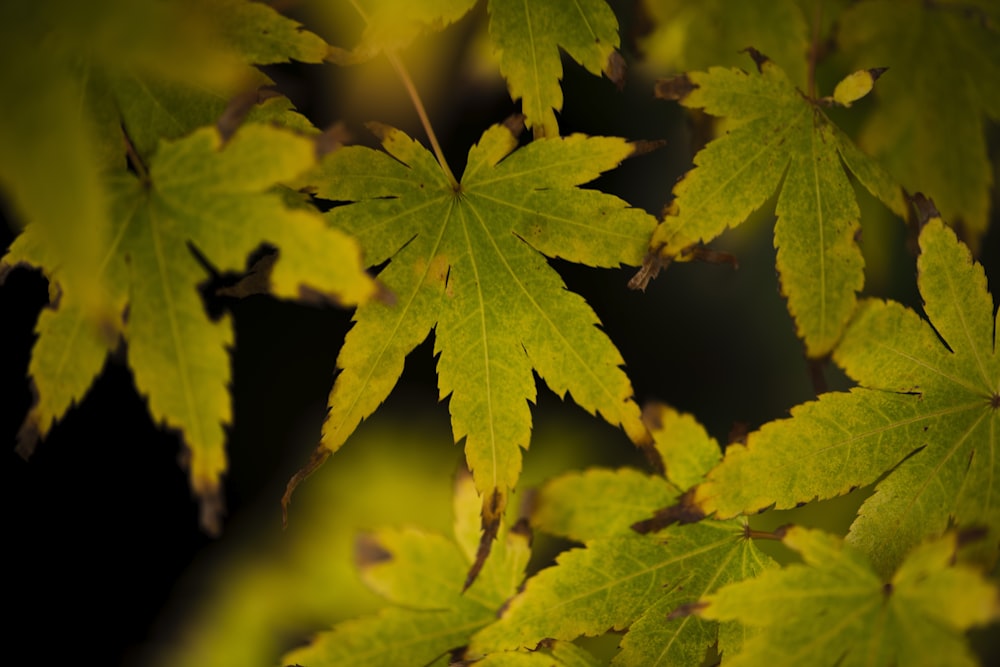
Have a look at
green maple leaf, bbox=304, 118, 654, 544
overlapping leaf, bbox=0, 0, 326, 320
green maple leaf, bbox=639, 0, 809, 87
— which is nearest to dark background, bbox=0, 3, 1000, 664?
green maple leaf, bbox=639, 0, 809, 87

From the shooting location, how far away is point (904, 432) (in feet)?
2.58

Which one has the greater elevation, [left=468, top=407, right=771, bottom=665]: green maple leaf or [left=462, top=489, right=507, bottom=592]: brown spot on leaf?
[left=462, top=489, right=507, bottom=592]: brown spot on leaf

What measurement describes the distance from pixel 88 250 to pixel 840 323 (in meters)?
0.73

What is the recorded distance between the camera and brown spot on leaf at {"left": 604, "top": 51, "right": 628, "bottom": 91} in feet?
2.60

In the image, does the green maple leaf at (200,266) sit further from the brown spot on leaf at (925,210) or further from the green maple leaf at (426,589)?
the brown spot on leaf at (925,210)

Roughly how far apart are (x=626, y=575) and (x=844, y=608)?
A: 23cm

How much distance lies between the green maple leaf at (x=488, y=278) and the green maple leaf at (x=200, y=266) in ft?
0.49

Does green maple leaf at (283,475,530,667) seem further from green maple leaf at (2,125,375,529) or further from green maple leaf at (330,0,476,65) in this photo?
green maple leaf at (330,0,476,65)

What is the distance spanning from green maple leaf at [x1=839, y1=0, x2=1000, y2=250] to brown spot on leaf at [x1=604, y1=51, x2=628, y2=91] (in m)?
0.54

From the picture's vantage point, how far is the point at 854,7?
1.12 meters

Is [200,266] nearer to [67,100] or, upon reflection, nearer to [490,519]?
[67,100]

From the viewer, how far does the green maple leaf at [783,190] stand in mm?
785

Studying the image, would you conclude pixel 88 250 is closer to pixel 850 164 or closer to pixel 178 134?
pixel 178 134

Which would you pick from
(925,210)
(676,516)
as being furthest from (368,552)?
(925,210)
